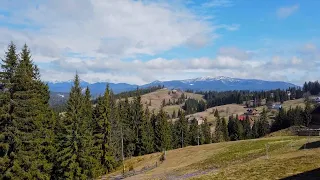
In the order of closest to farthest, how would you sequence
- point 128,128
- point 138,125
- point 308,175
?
point 308,175 → point 128,128 → point 138,125

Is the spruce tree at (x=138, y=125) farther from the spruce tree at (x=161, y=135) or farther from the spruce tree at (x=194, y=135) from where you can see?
the spruce tree at (x=194, y=135)

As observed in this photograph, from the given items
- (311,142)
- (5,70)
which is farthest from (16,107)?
(311,142)

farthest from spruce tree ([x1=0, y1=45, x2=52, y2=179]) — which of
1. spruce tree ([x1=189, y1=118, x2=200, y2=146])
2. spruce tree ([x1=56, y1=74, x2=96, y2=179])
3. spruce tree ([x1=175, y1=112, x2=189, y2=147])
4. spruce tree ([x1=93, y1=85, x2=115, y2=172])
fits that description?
spruce tree ([x1=189, y1=118, x2=200, y2=146])

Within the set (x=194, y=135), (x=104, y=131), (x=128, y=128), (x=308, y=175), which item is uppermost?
(x=104, y=131)

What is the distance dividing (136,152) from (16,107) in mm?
70672

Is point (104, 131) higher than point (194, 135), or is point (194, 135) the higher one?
point (104, 131)

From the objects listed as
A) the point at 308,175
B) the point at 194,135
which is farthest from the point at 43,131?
the point at 194,135

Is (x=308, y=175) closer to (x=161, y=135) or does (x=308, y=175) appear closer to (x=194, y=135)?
(x=161, y=135)

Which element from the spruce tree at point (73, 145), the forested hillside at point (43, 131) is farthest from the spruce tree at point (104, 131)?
the spruce tree at point (73, 145)

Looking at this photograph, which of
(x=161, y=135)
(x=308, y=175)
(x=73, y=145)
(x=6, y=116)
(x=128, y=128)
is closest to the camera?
(x=308, y=175)

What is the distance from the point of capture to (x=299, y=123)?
159500 millimetres

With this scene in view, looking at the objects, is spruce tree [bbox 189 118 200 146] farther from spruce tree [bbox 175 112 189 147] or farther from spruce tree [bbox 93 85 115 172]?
spruce tree [bbox 93 85 115 172]

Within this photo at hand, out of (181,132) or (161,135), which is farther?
(181,132)

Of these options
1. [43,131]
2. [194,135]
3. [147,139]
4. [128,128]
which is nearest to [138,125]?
[147,139]
